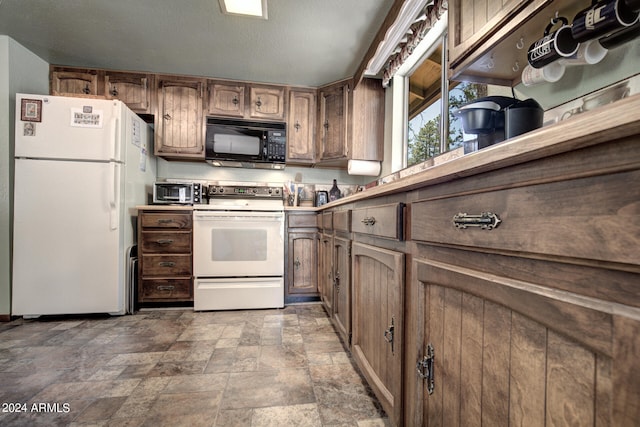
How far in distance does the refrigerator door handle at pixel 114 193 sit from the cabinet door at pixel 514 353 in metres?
2.43

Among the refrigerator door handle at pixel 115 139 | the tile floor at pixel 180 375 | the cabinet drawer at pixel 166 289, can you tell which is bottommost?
the tile floor at pixel 180 375

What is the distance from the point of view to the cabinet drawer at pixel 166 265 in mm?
2400

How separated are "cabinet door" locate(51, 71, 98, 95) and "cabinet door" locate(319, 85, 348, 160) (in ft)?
7.55

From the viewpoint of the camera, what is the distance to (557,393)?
1.35 ft

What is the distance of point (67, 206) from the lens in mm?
2184

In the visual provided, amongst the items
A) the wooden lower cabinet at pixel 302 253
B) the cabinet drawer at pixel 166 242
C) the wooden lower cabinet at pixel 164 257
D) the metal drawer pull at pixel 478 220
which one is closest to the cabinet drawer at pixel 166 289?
the wooden lower cabinet at pixel 164 257

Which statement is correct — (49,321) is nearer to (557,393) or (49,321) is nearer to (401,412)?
(401,412)

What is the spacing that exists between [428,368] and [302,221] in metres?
2.00

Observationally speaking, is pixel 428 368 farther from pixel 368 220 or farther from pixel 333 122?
pixel 333 122

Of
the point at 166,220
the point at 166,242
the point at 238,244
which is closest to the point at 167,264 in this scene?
the point at 166,242

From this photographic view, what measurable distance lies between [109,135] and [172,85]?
0.92 metres

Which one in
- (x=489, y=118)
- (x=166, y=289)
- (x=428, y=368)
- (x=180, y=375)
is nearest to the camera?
(x=428, y=368)

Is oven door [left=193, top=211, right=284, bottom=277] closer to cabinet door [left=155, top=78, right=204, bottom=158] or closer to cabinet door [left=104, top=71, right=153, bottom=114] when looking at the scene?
cabinet door [left=155, top=78, right=204, bottom=158]

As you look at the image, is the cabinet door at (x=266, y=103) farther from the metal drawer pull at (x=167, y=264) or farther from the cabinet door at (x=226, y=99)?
the metal drawer pull at (x=167, y=264)
